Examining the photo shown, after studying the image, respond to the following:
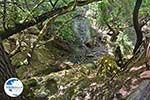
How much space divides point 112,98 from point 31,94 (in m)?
1.18

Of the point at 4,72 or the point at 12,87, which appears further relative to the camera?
the point at 4,72

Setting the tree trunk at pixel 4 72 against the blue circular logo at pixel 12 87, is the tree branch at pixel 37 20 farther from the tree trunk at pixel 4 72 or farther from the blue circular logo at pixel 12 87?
the blue circular logo at pixel 12 87

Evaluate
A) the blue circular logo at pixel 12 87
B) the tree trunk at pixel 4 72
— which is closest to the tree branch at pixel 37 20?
the tree trunk at pixel 4 72

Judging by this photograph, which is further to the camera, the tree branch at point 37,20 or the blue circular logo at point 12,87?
the tree branch at point 37,20

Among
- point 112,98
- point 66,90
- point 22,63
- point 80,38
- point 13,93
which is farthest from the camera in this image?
point 80,38

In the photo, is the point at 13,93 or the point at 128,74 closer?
the point at 13,93

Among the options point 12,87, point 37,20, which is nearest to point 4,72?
point 12,87

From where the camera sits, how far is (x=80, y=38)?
7035 millimetres

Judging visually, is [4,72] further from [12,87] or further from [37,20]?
[37,20]

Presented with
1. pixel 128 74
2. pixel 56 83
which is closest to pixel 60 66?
pixel 56 83

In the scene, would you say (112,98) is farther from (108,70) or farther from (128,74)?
(108,70)

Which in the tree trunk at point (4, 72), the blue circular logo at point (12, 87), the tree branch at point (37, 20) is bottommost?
the blue circular logo at point (12, 87)

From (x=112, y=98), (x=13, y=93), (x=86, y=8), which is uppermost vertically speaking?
(x=86, y=8)

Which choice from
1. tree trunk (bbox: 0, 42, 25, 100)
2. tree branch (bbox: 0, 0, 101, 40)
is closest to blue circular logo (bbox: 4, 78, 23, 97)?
tree trunk (bbox: 0, 42, 25, 100)
